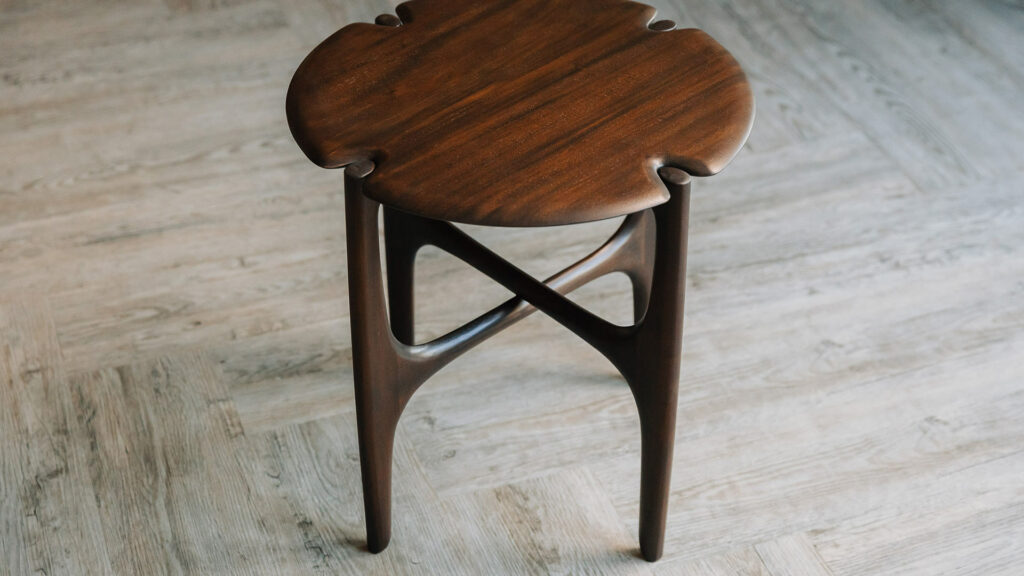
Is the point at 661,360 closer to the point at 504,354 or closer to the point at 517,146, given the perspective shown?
the point at 517,146

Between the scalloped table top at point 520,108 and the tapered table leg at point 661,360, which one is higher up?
the scalloped table top at point 520,108

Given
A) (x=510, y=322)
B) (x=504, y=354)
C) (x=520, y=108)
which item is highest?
(x=520, y=108)

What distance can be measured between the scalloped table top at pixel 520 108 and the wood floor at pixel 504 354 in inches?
19.1

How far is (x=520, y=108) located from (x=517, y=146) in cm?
7

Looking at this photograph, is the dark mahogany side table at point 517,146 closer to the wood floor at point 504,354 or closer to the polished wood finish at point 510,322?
the polished wood finish at point 510,322

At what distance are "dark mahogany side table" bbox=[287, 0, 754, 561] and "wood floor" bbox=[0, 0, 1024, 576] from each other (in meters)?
0.14

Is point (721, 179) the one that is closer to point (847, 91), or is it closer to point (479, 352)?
point (847, 91)

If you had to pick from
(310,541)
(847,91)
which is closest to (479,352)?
(310,541)

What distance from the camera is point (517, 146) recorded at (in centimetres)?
103

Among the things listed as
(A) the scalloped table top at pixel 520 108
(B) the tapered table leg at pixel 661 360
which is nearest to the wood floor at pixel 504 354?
(B) the tapered table leg at pixel 661 360

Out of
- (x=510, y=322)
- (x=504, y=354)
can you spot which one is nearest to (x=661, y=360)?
(x=510, y=322)

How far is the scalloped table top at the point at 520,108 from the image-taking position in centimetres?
99

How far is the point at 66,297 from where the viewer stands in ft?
5.32

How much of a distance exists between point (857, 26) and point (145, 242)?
1396mm
